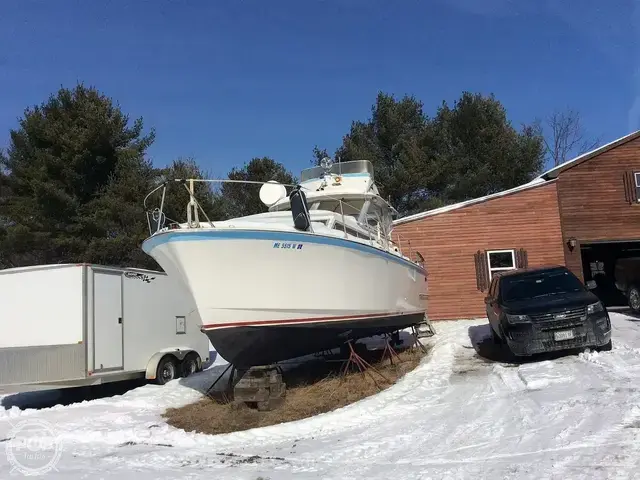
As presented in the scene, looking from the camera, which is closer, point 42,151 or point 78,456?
point 78,456

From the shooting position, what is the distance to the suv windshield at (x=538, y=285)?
394 inches

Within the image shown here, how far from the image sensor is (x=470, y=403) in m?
7.00

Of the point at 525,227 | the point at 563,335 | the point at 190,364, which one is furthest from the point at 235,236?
the point at 525,227

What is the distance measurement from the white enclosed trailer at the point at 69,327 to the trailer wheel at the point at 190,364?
1325mm

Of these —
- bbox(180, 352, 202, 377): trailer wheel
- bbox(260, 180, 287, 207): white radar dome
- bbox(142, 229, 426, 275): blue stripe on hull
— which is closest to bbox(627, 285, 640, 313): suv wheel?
bbox(142, 229, 426, 275): blue stripe on hull

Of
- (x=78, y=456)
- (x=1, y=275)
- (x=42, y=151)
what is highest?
(x=42, y=151)

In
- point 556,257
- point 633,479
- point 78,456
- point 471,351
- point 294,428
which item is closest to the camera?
point 633,479

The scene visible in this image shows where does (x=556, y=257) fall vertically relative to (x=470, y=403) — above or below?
above

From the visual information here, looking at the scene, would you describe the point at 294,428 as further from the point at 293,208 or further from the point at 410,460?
the point at 293,208

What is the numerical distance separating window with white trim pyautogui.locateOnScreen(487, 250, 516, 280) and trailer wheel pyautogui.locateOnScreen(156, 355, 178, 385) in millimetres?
10056

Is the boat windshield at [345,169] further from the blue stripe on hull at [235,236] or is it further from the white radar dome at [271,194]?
the blue stripe on hull at [235,236]

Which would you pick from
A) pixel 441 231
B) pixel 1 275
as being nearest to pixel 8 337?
pixel 1 275

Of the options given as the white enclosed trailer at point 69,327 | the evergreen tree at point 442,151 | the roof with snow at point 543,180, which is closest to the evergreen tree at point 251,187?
the evergreen tree at point 442,151

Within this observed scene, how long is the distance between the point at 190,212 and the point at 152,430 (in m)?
2.90
